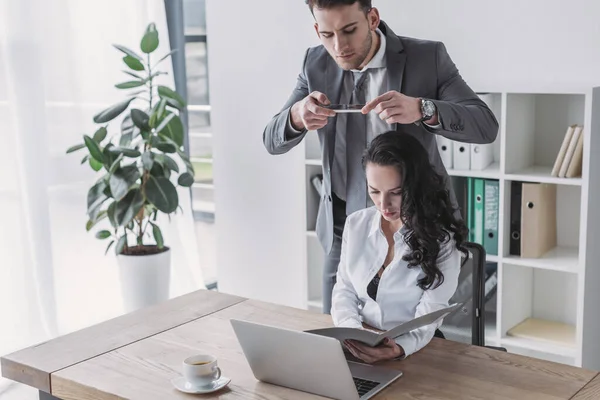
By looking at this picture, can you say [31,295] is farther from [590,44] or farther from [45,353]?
[590,44]

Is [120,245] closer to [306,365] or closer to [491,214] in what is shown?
[491,214]

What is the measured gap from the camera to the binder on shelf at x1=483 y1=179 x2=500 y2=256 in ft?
11.0

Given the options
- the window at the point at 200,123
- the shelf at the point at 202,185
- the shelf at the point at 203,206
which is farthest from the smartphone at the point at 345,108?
the shelf at the point at 203,206

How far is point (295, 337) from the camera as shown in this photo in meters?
1.72

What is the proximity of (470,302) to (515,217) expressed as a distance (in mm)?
1221

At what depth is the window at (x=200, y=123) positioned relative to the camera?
16.3 ft

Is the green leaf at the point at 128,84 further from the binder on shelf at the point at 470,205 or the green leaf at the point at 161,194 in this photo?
the binder on shelf at the point at 470,205

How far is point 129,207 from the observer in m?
3.82

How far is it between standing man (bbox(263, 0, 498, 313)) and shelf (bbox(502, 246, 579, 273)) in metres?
0.97

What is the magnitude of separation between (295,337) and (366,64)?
3.44 ft

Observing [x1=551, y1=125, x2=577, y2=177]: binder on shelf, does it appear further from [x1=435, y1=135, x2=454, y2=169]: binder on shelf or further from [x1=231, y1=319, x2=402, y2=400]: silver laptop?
[x1=231, y1=319, x2=402, y2=400]: silver laptop

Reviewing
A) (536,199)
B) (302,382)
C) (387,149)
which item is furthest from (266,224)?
(302,382)

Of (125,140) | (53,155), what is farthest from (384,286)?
(53,155)

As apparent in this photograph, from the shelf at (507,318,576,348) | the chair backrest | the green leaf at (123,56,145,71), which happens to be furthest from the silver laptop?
the green leaf at (123,56,145,71)
